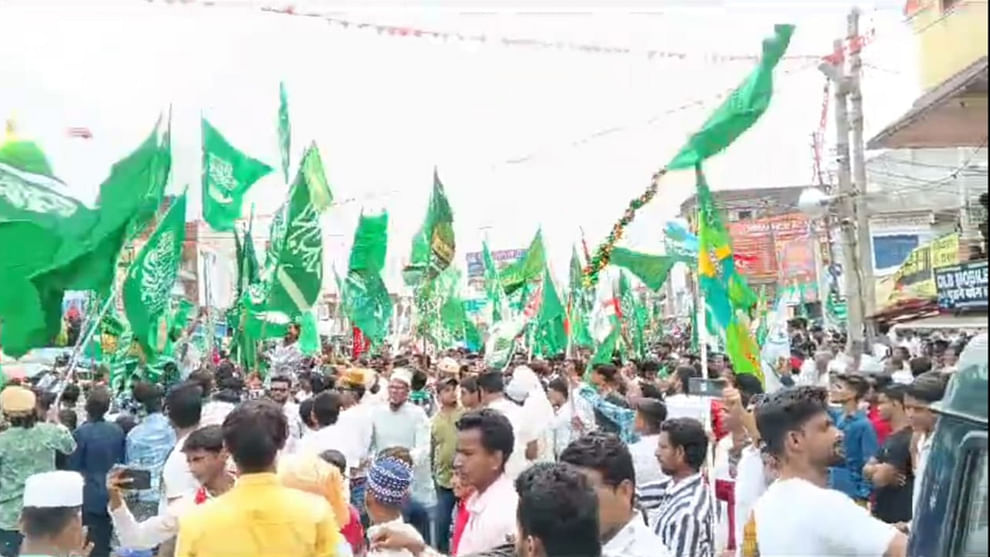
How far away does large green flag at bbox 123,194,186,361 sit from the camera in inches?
440

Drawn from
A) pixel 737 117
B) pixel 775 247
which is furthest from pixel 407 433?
pixel 775 247

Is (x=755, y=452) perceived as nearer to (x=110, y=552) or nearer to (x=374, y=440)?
(x=374, y=440)

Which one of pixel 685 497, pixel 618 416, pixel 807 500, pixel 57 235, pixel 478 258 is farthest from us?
pixel 478 258

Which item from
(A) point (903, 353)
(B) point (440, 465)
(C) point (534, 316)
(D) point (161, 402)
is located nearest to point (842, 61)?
(A) point (903, 353)

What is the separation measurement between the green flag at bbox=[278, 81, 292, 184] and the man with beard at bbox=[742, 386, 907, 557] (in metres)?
11.7

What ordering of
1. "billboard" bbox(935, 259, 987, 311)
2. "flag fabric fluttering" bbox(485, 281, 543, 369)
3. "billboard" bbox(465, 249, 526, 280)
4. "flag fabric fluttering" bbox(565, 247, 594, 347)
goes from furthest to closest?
"billboard" bbox(465, 249, 526, 280) < "flag fabric fluttering" bbox(565, 247, 594, 347) < "flag fabric fluttering" bbox(485, 281, 543, 369) < "billboard" bbox(935, 259, 987, 311)

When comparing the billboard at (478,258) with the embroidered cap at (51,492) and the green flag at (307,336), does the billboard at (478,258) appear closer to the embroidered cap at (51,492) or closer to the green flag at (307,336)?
the green flag at (307,336)

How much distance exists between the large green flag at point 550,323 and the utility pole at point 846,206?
5.14 m

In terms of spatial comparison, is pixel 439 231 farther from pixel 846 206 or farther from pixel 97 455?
pixel 97 455

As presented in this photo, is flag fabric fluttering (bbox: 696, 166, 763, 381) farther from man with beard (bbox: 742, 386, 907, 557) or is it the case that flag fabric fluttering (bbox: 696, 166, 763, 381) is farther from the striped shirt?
man with beard (bbox: 742, 386, 907, 557)

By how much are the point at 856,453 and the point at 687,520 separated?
3.34 m

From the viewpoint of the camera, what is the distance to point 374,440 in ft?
29.3

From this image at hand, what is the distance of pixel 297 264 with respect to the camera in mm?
13086

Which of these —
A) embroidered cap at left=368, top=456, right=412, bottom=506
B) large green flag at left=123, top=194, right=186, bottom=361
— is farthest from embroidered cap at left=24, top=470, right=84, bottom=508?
large green flag at left=123, top=194, right=186, bottom=361
